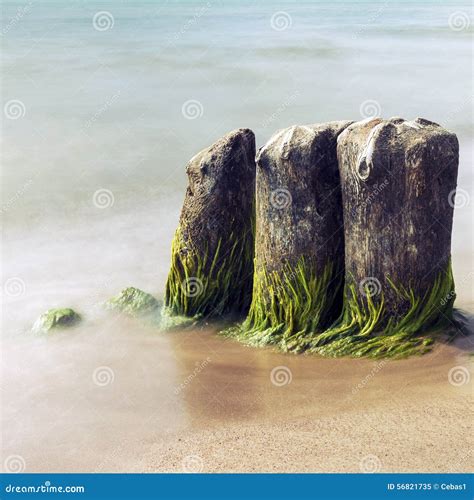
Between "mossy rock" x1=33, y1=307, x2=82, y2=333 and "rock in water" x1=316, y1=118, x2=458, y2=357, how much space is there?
242 cm

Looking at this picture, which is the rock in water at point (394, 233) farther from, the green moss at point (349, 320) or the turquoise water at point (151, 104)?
the turquoise water at point (151, 104)

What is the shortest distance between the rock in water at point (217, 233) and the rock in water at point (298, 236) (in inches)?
14.6

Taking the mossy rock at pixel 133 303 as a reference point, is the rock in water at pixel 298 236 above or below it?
above

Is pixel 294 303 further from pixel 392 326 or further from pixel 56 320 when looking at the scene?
pixel 56 320

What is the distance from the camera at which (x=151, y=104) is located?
2048 centimetres

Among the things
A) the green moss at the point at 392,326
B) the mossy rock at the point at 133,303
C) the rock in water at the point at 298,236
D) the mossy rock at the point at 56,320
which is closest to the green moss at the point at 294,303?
the rock in water at the point at 298,236

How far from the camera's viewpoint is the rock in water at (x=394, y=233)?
20.4 feet

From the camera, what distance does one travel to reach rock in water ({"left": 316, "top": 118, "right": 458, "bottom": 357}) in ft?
20.4

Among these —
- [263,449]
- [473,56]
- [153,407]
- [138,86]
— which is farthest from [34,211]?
[473,56]

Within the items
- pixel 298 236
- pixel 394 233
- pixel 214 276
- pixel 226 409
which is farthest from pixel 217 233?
pixel 226 409

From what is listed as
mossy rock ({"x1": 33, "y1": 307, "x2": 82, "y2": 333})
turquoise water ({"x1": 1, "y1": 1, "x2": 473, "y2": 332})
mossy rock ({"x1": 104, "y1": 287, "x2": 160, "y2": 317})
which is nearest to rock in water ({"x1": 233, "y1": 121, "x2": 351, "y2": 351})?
mossy rock ({"x1": 104, "y1": 287, "x2": 160, "y2": 317})

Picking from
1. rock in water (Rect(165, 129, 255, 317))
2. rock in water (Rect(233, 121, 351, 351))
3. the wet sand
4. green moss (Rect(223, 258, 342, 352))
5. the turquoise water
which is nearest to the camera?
the wet sand

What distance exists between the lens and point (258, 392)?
630 cm

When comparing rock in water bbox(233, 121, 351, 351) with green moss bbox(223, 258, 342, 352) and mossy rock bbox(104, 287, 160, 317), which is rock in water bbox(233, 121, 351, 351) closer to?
green moss bbox(223, 258, 342, 352)
